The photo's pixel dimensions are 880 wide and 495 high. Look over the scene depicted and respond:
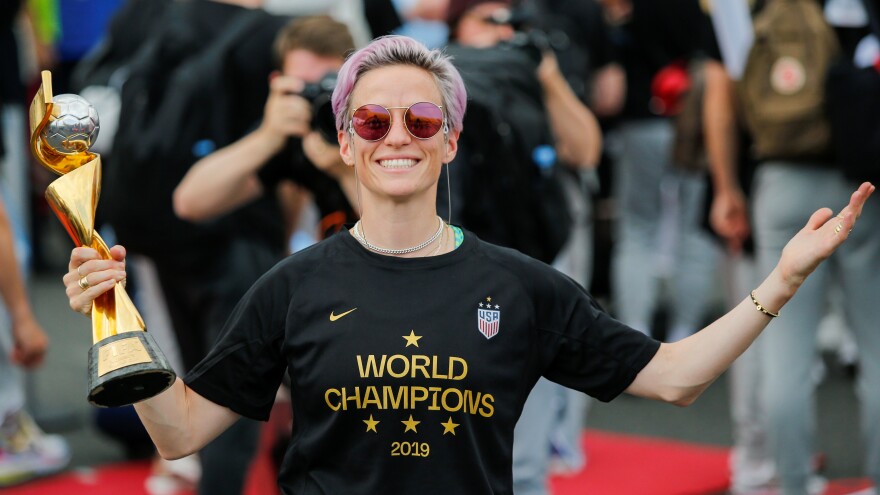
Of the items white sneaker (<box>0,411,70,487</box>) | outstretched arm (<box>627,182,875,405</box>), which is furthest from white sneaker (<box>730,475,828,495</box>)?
outstretched arm (<box>627,182,875,405</box>)

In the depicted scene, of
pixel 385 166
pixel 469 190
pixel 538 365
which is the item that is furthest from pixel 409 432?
pixel 469 190

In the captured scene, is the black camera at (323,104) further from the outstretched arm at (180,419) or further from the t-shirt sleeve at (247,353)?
the outstretched arm at (180,419)

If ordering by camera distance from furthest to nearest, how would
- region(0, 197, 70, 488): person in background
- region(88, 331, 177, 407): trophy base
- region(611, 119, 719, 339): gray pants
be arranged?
region(611, 119, 719, 339): gray pants → region(0, 197, 70, 488): person in background → region(88, 331, 177, 407): trophy base

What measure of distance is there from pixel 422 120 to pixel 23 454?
4.23 m

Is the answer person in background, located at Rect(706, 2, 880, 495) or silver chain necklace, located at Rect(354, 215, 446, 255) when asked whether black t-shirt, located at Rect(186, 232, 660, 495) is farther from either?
person in background, located at Rect(706, 2, 880, 495)

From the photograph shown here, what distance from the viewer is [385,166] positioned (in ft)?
10.0

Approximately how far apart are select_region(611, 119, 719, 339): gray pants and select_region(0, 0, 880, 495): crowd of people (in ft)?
0.06

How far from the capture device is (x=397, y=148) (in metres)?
3.04

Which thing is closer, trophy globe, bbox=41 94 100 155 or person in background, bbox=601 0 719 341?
trophy globe, bbox=41 94 100 155

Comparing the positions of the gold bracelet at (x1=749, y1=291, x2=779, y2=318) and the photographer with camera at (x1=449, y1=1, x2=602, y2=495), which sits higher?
the photographer with camera at (x1=449, y1=1, x2=602, y2=495)

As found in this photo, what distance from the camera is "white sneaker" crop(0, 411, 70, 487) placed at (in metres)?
6.54

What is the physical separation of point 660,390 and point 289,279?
82cm

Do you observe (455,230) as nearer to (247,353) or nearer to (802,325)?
(247,353)

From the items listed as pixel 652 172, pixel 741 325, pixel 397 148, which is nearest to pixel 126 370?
pixel 397 148
